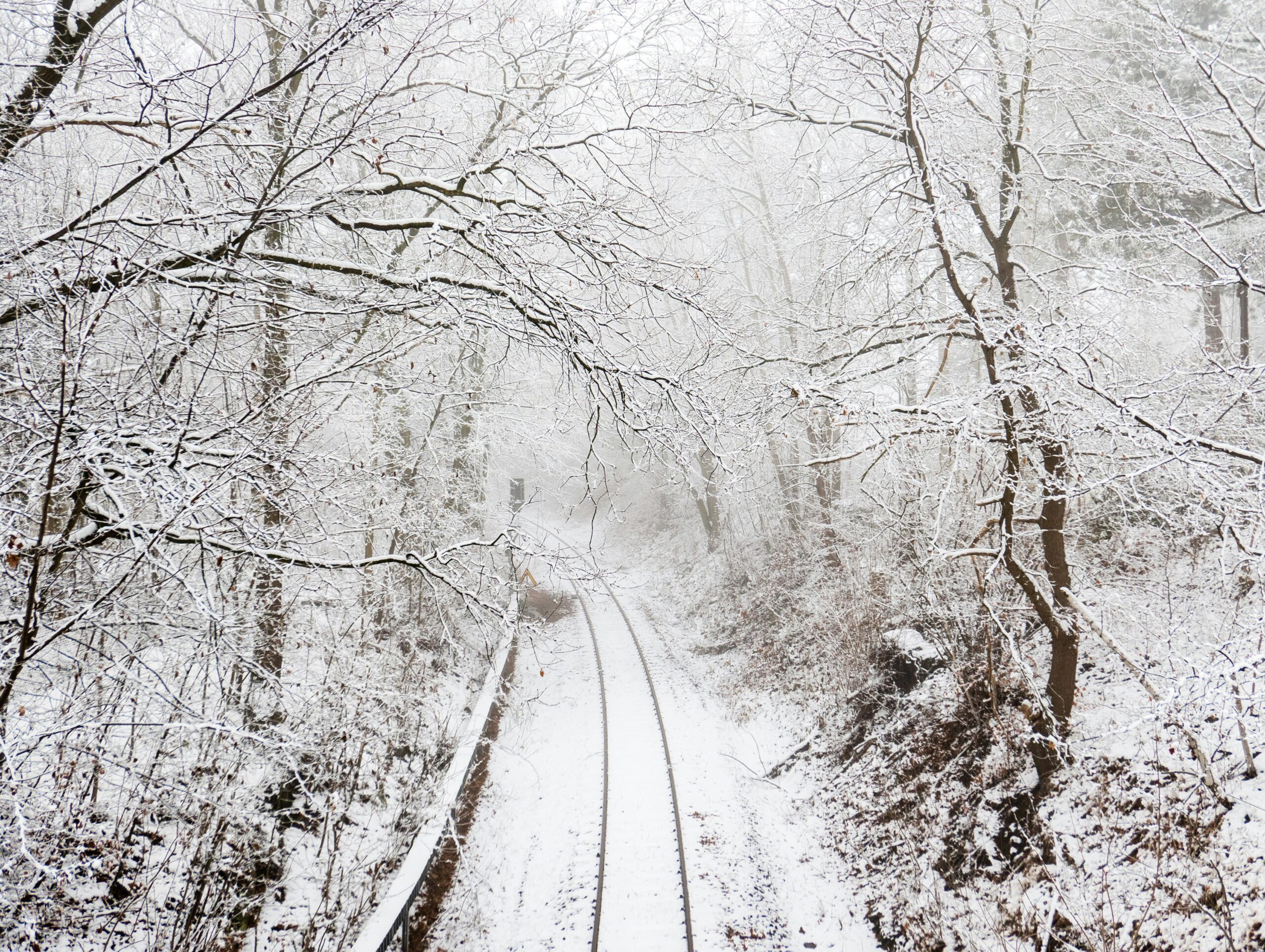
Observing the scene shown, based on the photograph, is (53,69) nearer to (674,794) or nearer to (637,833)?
(637,833)

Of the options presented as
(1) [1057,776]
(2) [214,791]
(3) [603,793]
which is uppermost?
(2) [214,791]

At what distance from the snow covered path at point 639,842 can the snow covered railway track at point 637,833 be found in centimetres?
2

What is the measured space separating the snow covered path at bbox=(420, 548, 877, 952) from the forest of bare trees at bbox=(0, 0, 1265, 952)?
86cm

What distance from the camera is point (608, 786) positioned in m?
9.10

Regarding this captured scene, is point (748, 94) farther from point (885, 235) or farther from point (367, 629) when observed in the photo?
point (367, 629)

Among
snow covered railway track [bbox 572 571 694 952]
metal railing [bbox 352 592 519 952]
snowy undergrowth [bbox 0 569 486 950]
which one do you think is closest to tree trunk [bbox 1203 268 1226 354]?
snowy undergrowth [bbox 0 569 486 950]

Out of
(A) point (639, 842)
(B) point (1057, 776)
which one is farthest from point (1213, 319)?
(A) point (639, 842)

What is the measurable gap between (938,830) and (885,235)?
255 inches

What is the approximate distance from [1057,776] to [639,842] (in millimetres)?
4764

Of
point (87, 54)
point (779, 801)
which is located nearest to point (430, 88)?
point (87, 54)

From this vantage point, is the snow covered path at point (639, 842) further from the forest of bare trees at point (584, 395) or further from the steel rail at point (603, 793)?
the forest of bare trees at point (584, 395)

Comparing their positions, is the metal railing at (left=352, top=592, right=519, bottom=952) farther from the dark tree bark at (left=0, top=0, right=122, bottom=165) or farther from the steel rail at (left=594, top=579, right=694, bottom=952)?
the dark tree bark at (left=0, top=0, right=122, bottom=165)

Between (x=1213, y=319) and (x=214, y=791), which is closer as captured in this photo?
(x=214, y=791)

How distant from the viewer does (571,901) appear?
6914 mm
